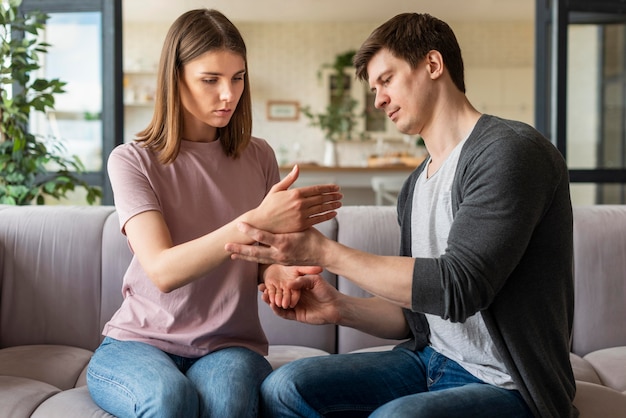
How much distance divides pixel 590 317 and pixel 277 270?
1.19 meters

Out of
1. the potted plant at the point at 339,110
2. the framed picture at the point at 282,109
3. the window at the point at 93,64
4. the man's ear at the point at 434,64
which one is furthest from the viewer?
the framed picture at the point at 282,109

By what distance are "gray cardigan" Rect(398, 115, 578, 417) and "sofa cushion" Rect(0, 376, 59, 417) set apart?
1.06m

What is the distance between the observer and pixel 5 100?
3.07m

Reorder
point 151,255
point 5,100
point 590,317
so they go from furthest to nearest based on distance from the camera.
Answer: point 5,100, point 590,317, point 151,255

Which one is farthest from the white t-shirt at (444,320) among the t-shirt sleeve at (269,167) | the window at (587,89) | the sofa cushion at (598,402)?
the window at (587,89)

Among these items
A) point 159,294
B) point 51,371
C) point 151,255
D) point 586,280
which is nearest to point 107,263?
point 51,371

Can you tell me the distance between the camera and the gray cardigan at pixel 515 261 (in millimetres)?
1294

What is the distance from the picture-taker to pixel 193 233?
1.73 metres

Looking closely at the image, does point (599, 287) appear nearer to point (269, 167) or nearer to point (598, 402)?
point (598, 402)

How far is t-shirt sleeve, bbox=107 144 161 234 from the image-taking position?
5.35ft

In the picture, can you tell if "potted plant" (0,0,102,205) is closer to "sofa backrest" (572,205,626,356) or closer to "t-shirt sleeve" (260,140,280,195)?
"t-shirt sleeve" (260,140,280,195)

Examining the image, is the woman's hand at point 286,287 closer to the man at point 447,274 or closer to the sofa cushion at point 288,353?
the man at point 447,274

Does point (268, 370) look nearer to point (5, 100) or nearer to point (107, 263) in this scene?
point (107, 263)

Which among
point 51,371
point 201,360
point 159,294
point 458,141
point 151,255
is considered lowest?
point 51,371
